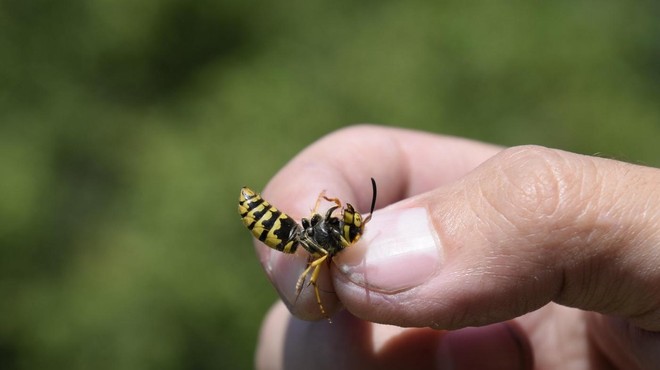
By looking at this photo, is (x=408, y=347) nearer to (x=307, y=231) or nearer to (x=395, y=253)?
(x=307, y=231)

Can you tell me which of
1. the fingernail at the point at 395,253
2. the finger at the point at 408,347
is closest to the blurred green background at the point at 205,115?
the finger at the point at 408,347

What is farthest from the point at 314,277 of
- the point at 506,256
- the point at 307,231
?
the point at 506,256

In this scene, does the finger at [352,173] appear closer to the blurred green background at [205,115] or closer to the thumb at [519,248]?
the thumb at [519,248]

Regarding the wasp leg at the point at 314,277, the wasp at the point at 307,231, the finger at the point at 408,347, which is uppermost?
the wasp at the point at 307,231

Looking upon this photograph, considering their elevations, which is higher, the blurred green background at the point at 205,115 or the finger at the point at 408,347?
the blurred green background at the point at 205,115

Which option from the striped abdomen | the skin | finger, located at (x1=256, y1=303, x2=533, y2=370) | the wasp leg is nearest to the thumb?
the skin

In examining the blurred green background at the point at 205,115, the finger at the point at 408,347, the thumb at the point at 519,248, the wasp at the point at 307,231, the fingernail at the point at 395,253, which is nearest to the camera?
the thumb at the point at 519,248
